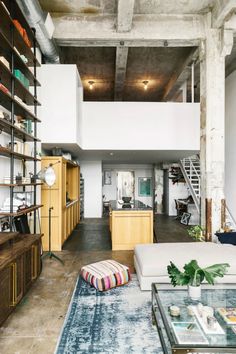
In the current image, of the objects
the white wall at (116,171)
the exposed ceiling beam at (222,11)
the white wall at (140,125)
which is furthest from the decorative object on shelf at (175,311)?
the white wall at (116,171)

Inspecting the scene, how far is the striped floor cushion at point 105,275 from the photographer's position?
10.9 feet

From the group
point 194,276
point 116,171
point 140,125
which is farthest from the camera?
point 116,171

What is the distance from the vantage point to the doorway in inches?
517

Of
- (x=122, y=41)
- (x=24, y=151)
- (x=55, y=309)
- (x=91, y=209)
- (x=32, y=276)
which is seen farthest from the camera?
(x=91, y=209)

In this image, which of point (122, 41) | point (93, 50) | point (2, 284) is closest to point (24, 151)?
point (2, 284)

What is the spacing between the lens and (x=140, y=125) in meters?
6.06

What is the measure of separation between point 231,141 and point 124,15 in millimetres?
4681

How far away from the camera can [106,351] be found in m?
2.15

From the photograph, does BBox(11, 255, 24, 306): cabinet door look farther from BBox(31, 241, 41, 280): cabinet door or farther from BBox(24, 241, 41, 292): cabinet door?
BBox(31, 241, 41, 280): cabinet door

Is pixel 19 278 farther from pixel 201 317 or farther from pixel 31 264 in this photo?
pixel 201 317

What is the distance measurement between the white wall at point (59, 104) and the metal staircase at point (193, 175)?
4445 mm

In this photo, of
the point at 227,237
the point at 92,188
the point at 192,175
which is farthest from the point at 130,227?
the point at 92,188

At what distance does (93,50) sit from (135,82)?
89.2 inches

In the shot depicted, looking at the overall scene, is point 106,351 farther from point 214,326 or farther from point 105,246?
point 105,246
